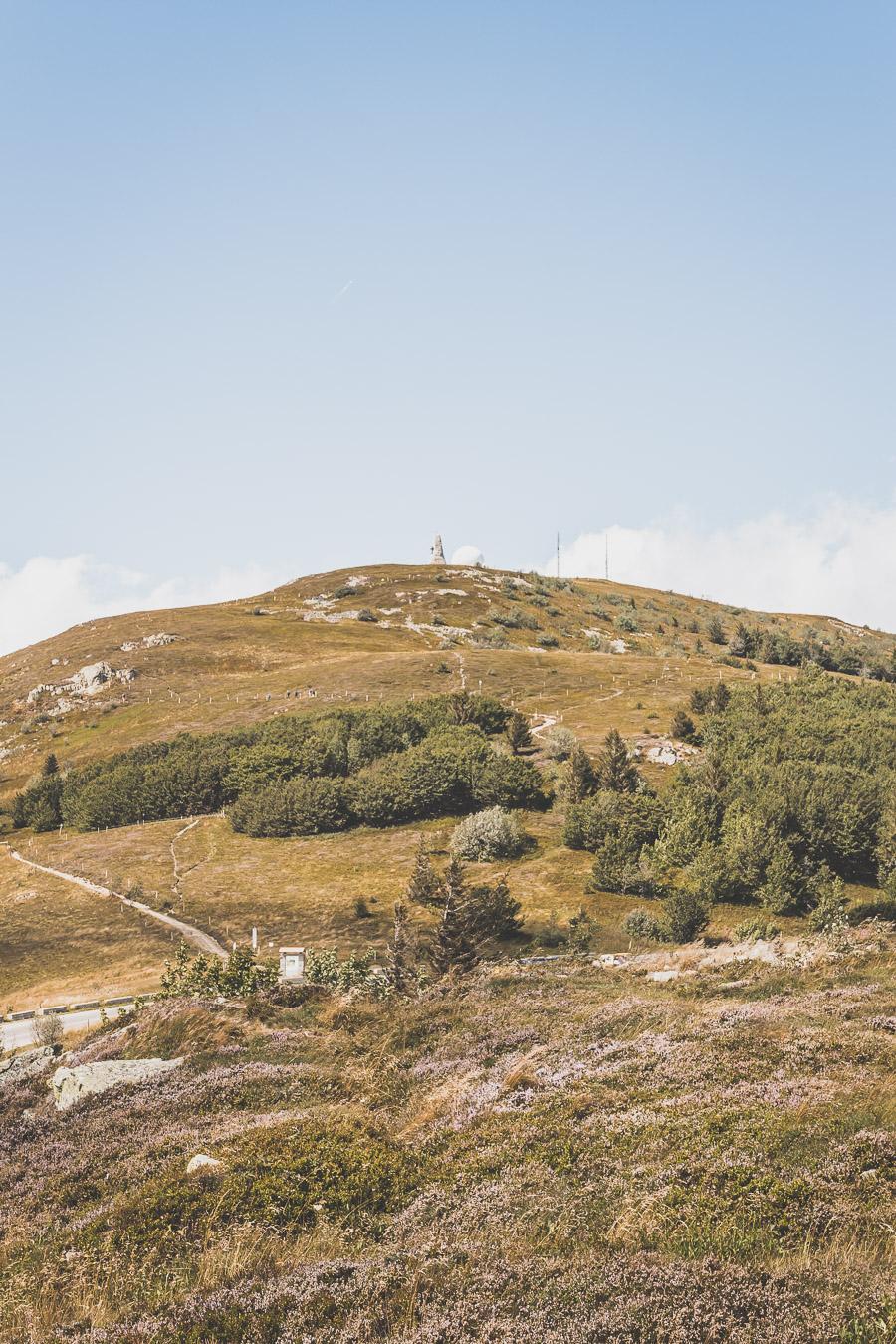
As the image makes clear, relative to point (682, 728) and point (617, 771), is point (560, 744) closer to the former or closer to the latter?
Result: point (617, 771)

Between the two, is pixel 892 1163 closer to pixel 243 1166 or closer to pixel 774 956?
pixel 243 1166

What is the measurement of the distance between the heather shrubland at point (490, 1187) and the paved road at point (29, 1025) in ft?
68.2

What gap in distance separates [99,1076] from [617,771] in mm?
56617

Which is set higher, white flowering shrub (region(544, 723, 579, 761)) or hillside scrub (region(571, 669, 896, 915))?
white flowering shrub (region(544, 723, 579, 761))

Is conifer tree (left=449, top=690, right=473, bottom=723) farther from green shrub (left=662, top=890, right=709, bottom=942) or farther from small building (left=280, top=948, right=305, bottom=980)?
small building (left=280, top=948, right=305, bottom=980)

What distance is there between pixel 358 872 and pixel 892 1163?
55837 mm

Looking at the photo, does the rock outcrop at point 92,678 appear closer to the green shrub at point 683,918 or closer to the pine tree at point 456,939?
the green shrub at point 683,918

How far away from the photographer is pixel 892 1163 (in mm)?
8352

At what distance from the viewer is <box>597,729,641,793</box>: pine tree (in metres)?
67.3

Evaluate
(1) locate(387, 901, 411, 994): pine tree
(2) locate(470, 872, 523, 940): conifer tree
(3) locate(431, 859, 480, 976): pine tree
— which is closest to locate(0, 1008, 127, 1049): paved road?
(1) locate(387, 901, 411, 994): pine tree

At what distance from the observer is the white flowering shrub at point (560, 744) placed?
79500mm

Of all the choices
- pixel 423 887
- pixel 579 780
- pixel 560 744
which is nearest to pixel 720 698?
pixel 560 744

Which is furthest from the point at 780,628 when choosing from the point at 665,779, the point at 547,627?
the point at 665,779

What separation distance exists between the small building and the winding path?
16.1 ft
